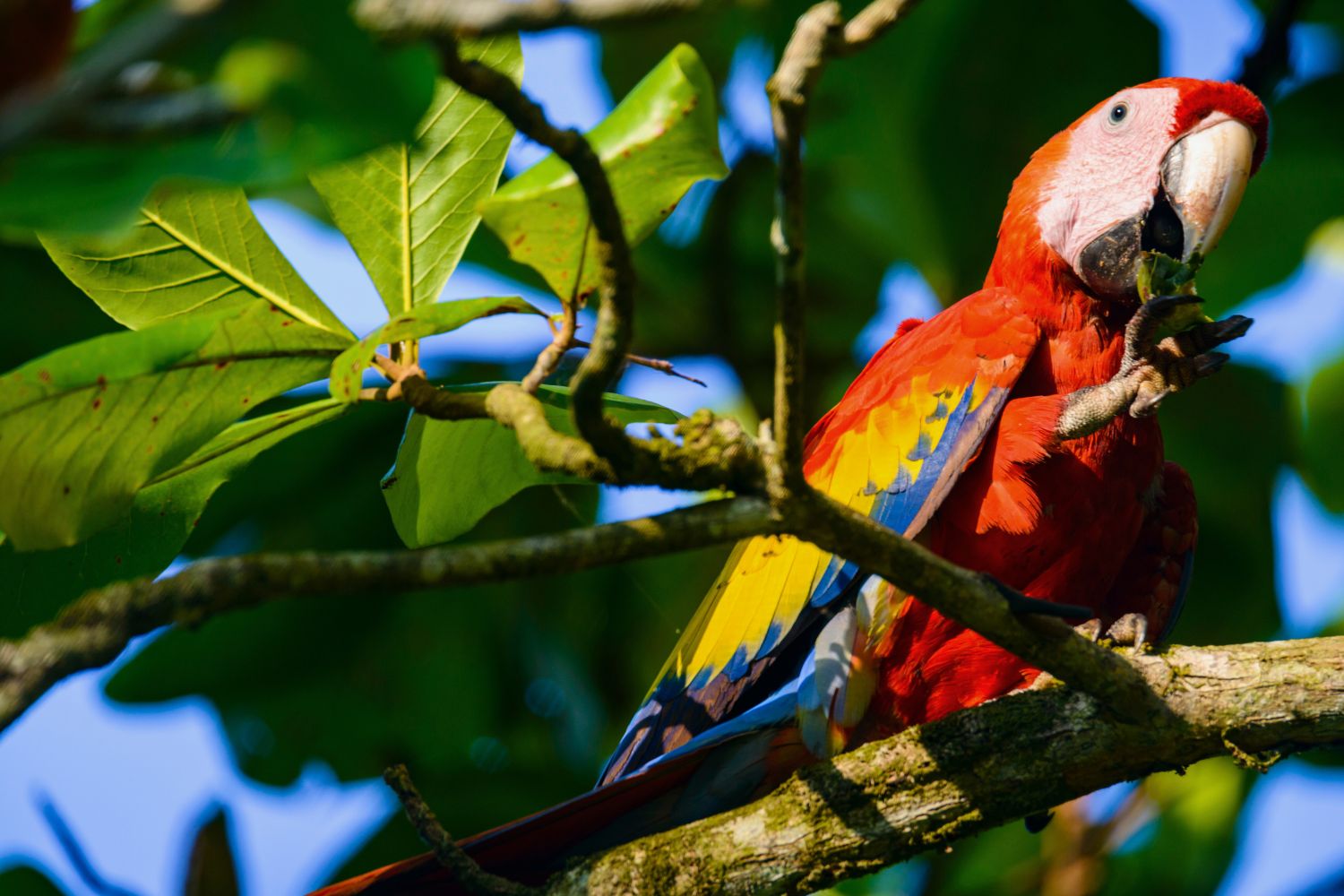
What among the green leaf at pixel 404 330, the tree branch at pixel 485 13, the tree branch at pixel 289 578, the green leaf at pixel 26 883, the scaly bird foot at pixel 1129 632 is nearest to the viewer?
the tree branch at pixel 485 13

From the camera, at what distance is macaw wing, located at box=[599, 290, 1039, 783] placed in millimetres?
2115

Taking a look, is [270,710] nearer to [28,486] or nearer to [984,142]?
[28,486]

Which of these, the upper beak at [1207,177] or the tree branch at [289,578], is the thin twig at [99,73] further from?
the upper beak at [1207,177]

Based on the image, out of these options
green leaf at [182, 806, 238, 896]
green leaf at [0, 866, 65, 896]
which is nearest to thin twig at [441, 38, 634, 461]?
green leaf at [182, 806, 238, 896]

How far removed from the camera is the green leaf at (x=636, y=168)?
45.6 inches

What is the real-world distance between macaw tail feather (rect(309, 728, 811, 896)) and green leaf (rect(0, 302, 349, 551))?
75 cm

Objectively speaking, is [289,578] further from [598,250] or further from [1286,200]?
[1286,200]

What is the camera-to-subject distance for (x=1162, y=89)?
2.38m

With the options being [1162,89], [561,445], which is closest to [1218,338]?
[1162,89]

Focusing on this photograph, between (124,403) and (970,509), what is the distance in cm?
142

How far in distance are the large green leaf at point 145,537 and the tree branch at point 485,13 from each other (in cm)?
73

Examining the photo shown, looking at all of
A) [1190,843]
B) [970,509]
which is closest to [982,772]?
[970,509]

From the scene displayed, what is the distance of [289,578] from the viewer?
1020 mm

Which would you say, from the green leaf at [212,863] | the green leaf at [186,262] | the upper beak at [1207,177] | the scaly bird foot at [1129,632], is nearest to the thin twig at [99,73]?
the green leaf at [186,262]
